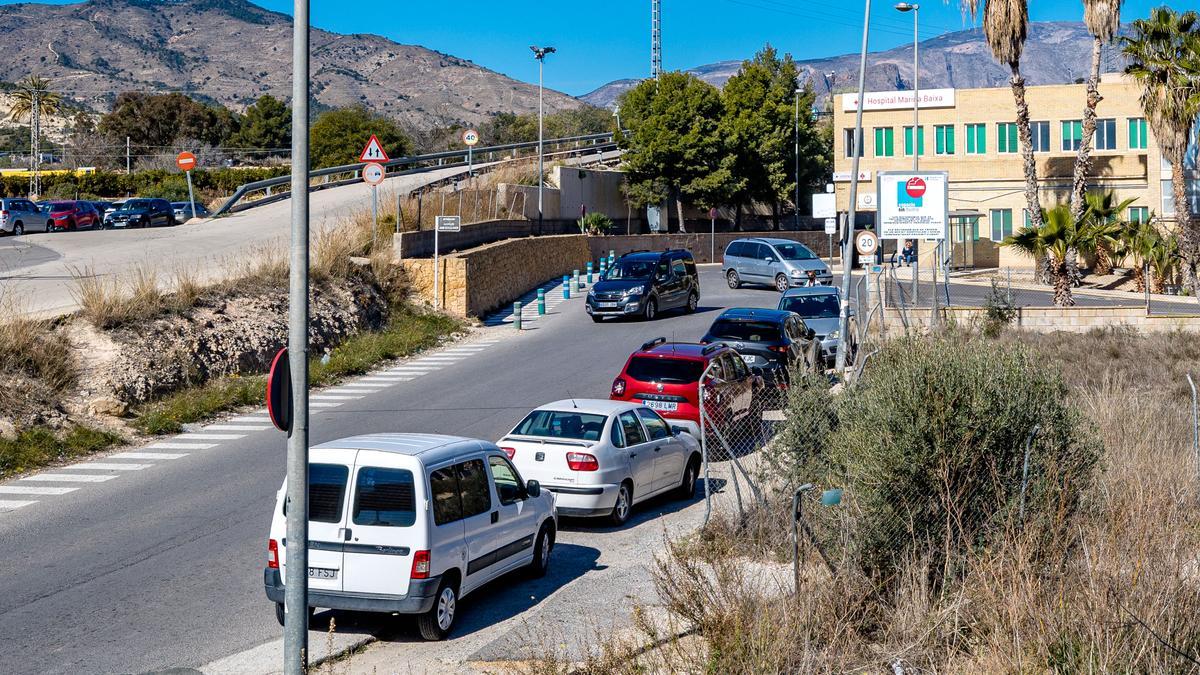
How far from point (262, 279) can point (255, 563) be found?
16.4 meters

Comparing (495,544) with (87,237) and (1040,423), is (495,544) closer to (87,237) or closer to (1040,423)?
(1040,423)

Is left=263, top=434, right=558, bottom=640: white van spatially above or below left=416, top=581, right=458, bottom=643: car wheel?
above

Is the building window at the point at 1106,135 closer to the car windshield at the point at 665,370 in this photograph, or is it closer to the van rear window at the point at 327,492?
the car windshield at the point at 665,370

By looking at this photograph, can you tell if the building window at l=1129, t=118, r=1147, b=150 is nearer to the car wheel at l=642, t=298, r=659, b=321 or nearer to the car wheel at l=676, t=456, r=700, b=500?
the car wheel at l=642, t=298, r=659, b=321

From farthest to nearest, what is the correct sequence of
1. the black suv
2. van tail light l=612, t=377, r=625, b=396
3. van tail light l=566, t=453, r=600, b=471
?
the black suv
van tail light l=612, t=377, r=625, b=396
van tail light l=566, t=453, r=600, b=471

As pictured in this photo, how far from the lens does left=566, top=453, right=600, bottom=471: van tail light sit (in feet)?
46.5

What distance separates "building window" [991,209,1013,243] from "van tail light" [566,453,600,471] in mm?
48729

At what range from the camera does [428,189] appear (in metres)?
51.5

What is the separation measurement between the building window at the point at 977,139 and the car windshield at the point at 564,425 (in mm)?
49057

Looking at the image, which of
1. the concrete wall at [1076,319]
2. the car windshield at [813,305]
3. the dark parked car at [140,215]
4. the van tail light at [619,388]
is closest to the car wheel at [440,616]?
the van tail light at [619,388]

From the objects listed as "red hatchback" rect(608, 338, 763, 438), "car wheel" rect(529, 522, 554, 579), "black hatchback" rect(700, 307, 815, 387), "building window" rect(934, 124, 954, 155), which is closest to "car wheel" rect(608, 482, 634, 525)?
"car wheel" rect(529, 522, 554, 579)

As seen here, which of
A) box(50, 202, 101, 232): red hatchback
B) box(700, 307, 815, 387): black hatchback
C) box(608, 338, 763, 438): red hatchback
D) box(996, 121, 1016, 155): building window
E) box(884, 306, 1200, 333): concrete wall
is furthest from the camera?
box(996, 121, 1016, 155): building window

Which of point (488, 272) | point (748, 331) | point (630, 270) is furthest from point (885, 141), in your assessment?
point (748, 331)

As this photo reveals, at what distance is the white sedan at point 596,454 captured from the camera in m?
14.2
